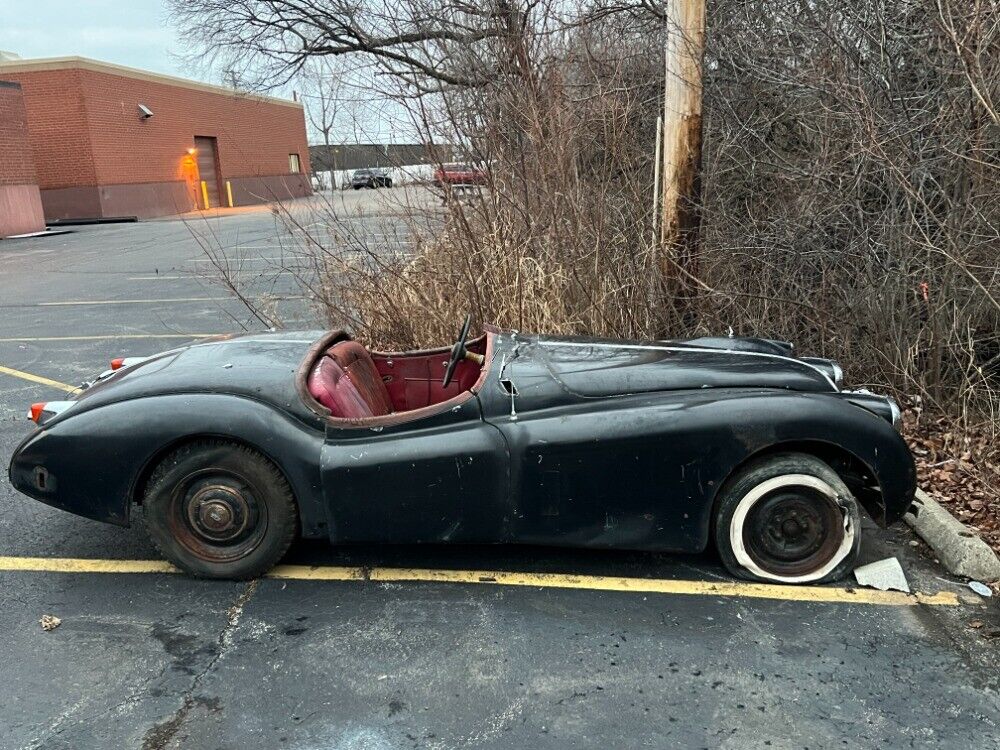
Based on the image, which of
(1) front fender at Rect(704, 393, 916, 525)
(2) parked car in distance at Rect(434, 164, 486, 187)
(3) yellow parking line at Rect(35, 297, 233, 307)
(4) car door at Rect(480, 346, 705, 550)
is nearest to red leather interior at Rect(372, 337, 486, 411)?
(4) car door at Rect(480, 346, 705, 550)

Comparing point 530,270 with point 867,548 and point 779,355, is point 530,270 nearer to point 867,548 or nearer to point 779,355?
point 779,355

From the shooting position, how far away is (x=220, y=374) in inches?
139

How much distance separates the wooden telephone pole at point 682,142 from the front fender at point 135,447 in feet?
11.4

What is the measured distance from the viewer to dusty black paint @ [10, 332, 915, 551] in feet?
10.5

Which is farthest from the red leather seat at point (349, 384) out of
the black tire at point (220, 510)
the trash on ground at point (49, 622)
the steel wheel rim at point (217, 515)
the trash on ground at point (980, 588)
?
the trash on ground at point (980, 588)

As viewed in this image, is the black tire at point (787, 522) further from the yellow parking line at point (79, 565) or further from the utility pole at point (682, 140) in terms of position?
the utility pole at point (682, 140)

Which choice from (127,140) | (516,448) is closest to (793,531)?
(516,448)

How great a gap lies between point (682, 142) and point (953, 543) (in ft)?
11.6

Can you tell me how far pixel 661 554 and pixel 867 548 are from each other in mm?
1019

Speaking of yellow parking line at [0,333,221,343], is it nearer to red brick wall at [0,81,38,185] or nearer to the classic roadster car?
the classic roadster car

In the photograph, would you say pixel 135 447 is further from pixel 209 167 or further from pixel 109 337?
pixel 209 167

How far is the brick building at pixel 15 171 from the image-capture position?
938 inches

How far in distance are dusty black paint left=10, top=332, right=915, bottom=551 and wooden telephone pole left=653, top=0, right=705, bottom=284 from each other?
8.45 feet

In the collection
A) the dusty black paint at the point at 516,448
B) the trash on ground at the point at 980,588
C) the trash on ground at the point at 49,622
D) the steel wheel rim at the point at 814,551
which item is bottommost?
the trash on ground at the point at 980,588
